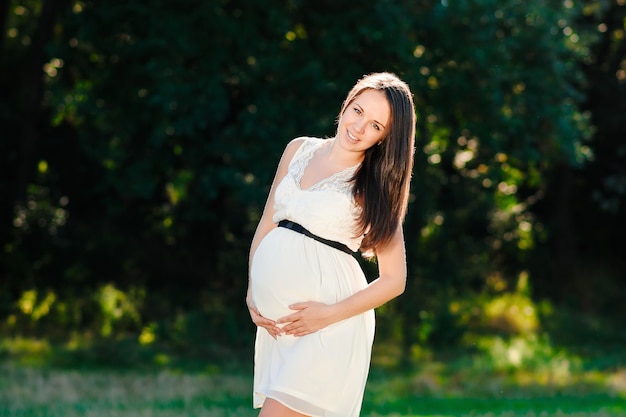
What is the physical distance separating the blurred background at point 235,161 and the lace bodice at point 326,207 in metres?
6.22

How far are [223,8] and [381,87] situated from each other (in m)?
8.98

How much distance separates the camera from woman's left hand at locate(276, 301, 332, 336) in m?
3.74

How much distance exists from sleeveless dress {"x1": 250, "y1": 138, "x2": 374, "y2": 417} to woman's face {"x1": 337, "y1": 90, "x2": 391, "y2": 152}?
0.13m

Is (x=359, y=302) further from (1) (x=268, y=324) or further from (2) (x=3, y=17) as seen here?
(2) (x=3, y=17)

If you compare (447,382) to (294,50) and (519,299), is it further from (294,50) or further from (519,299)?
(519,299)

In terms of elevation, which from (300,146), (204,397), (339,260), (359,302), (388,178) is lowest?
(204,397)

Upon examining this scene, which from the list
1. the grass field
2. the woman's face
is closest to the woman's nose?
the woman's face

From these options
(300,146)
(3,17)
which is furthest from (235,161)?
(300,146)

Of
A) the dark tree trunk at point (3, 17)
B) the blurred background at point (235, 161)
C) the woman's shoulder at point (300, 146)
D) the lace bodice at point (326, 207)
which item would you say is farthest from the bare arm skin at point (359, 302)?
the dark tree trunk at point (3, 17)

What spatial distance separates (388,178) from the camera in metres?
3.80

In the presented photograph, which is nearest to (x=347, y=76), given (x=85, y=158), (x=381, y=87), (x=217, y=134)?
(x=217, y=134)

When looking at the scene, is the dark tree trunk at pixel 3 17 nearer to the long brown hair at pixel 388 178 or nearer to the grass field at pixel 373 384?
the grass field at pixel 373 384

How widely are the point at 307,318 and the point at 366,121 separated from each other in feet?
2.46

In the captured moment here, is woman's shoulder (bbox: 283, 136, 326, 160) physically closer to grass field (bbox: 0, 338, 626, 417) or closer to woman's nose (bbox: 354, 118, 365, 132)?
woman's nose (bbox: 354, 118, 365, 132)
